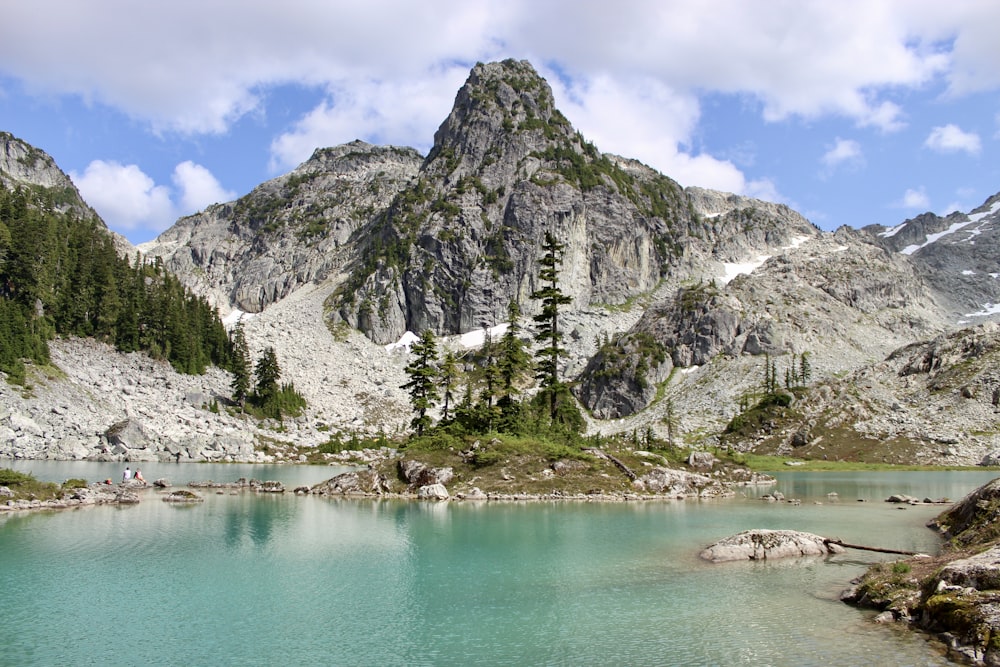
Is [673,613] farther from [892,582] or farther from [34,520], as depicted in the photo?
[34,520]

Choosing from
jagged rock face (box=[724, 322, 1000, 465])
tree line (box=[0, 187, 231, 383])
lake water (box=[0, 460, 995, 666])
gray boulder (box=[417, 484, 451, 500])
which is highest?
tree line (box=[0, 187, 231, 383])

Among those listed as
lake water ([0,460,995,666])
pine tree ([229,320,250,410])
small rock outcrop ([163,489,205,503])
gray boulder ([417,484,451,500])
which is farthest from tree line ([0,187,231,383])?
lake water ([0,460,995,666])

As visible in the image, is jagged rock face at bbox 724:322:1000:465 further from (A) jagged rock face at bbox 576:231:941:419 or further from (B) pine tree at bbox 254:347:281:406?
(B) pine tree at bbox 254:347:281:406

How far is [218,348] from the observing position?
Result: 459 ft

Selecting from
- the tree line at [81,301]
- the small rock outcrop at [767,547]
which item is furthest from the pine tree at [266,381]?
the small rock outcrop at [767,547]

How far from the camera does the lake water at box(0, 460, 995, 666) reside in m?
17.4

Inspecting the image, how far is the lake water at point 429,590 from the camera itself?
17.4m

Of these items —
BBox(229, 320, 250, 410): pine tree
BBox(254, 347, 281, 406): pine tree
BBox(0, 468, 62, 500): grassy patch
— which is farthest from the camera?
BBox(254, 347, 281, 406): pine tree

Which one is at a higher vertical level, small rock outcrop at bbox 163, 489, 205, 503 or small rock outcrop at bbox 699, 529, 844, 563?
Result: small rock outcrop at bbox 699, 529, 844, 563

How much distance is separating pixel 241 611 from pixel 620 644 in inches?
464

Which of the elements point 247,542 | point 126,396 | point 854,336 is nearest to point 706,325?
point 854,336

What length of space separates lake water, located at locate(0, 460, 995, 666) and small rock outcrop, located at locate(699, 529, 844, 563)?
91cm

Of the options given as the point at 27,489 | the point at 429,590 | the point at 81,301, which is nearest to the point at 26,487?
the point at 27,489

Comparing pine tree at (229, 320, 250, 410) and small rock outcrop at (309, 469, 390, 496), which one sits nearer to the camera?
small rock outcrop at (309, 469, 390, 496)
